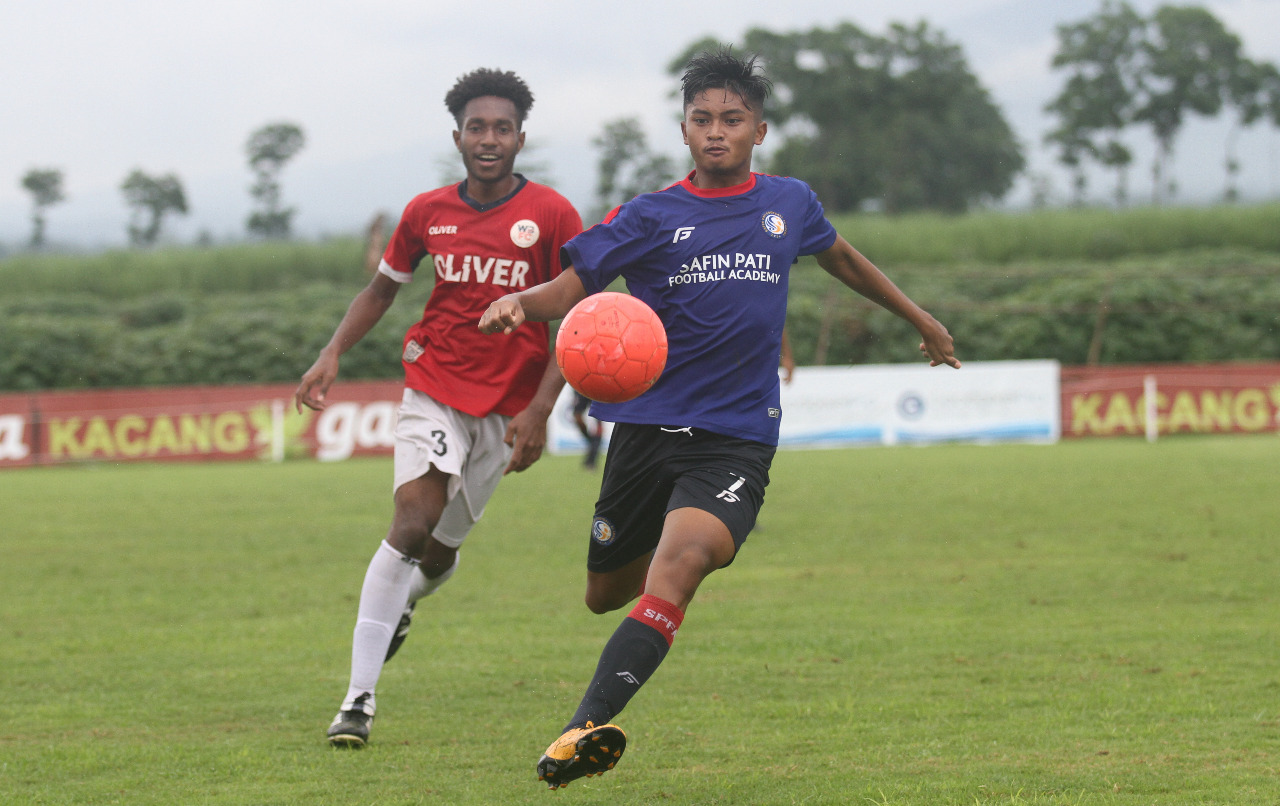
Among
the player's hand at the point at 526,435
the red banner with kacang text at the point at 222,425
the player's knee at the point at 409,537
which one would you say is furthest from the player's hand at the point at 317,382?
the red banner with kacang text at the point at 222,425

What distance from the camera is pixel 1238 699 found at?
5266 mm

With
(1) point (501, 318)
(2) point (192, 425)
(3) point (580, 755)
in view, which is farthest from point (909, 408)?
(3) point (580, 755)

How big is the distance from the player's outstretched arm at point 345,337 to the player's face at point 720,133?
164cm

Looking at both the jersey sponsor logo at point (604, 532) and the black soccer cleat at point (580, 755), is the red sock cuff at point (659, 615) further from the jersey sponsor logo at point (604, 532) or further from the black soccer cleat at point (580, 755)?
the jersey sponsor logo at point (604, 532)

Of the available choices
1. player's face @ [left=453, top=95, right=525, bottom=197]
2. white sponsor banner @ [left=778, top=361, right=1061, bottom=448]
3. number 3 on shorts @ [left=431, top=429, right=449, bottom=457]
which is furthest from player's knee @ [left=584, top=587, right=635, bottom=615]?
white sponsor banner @ [left=778, top=361, right=1061, bottom=448]

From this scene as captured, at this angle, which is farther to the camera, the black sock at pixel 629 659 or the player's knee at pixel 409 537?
the player's knee at pixel 409 537

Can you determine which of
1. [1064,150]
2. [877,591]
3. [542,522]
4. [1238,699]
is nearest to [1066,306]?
[1064,150]

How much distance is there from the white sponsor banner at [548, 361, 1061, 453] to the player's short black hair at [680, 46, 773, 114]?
21.1 m

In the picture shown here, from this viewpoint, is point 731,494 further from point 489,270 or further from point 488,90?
point 488,90

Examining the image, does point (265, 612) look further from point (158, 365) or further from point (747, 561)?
point (158, 365)

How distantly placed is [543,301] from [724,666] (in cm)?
260

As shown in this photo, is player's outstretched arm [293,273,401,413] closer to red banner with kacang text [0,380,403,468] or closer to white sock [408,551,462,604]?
white sock [408,551,462,604]

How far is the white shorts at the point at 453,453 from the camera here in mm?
5336

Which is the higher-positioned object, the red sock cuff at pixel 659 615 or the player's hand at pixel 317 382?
the player's hand at pixel 317 382
